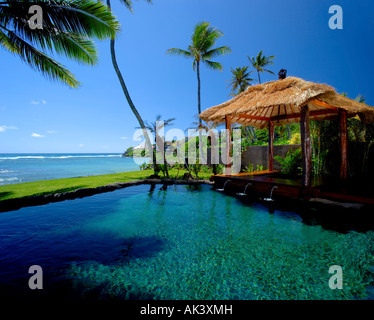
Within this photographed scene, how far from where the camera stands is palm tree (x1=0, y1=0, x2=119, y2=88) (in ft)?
18.5

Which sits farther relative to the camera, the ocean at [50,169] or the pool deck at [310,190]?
the ocean at [50,169]

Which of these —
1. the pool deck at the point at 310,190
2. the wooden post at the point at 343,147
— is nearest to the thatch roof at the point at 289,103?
the wooden post at the point at 343,147

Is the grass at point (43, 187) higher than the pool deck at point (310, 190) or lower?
lower

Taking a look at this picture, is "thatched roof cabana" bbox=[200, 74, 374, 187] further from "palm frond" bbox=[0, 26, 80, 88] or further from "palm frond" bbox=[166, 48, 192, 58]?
"palm frond" bbox=[166, 48, 192, 58]

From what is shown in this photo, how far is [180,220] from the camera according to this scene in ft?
16.3

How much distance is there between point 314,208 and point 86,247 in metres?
6.12

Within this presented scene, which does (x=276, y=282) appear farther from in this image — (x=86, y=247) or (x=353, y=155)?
(x=353, y=155)

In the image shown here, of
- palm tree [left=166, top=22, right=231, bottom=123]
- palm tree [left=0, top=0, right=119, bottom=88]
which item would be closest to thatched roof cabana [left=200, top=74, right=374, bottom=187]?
palm tree [left=0, top=0, right=119, bottom=88]

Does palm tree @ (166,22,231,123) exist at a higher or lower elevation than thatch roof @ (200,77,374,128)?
higher

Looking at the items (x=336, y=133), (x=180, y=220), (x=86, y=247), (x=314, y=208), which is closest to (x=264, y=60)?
(x=336, y=133)

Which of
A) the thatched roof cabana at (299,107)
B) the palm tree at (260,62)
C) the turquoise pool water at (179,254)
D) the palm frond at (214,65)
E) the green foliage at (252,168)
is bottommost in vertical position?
the turquoise pool water at (179,254)

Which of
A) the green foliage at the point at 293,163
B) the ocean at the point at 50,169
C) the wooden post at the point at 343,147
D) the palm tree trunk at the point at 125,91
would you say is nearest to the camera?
the wooden post at the point at 343,147

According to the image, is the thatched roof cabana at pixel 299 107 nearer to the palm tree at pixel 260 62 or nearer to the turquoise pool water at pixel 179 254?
the turquoise pool water at pixel 179 254

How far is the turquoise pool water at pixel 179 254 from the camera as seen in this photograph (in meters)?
2.41
